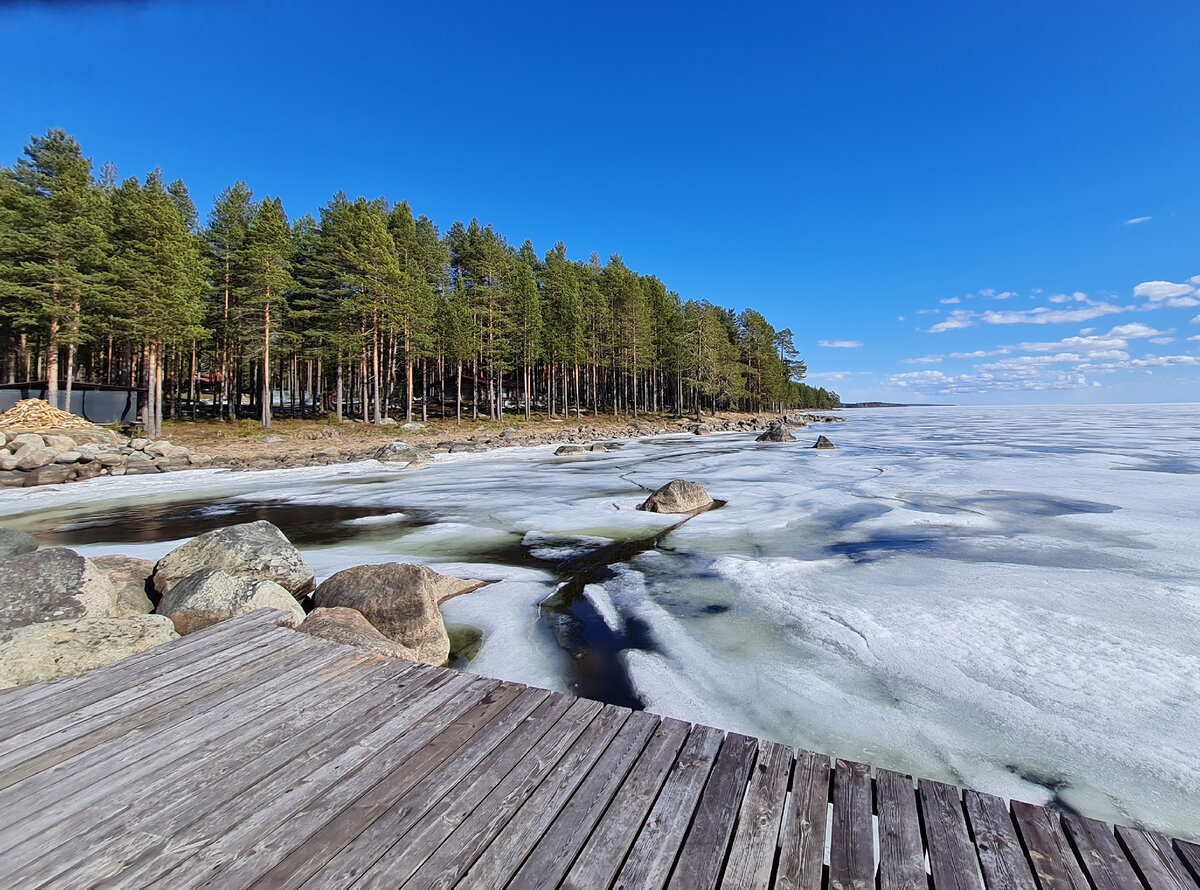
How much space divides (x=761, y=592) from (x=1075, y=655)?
9.36 ft

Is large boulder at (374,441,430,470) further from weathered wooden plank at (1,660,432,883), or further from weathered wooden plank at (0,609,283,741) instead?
weathered wooden plank at (1,660,432,883)

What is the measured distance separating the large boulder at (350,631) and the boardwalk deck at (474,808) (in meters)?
1.12

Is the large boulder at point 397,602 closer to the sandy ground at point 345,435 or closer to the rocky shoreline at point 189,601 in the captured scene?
the rocky shoreline at point 189,601

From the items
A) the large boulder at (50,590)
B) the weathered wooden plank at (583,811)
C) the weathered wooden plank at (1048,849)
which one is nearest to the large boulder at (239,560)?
the large boulder at (50,590)

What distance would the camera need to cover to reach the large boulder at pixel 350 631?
13.7 feet

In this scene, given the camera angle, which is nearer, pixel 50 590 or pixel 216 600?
pixel 50 590

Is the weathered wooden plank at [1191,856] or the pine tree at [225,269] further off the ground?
the pine tree at [225,269]

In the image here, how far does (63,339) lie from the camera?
74.9ft

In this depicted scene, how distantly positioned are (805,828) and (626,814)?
0.71 metres

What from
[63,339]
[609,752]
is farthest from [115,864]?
[63,339]

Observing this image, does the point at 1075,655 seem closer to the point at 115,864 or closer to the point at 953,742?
the point at 953,742

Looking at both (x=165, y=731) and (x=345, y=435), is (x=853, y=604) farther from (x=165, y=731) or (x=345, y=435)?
(x=345, y=435)

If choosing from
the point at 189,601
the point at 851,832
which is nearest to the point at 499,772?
the point at 851,832

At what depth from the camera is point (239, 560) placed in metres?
5.93
